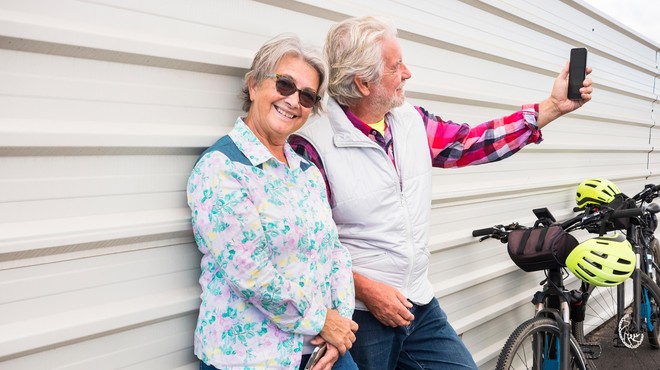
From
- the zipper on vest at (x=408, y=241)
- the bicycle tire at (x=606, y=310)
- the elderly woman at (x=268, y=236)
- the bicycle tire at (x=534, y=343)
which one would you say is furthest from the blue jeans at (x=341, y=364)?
the bicycle tire at (x=606, y=310)

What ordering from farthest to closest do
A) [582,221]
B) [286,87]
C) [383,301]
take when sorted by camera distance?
[582,221], [383,301], [286,87]

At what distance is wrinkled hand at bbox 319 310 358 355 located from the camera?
170 cm

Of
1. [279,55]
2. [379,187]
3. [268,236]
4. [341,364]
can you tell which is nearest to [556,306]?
[379,187]

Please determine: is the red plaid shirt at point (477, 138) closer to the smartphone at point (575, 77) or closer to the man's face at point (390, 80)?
the smartphone at point (575, 77)

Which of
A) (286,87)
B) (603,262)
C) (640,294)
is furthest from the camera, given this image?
(640,294)

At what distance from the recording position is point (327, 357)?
1.70 m

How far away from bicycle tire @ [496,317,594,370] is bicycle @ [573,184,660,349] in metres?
0.70

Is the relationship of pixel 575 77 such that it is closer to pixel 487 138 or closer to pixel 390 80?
pixel 487 138

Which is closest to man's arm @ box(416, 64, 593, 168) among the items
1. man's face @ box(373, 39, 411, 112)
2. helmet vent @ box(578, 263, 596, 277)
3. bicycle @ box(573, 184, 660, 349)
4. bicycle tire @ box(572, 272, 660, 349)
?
man's face @ box(373, 39, 411, 112)

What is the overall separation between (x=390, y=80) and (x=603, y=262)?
60.3 inches

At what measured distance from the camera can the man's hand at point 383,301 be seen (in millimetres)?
1986

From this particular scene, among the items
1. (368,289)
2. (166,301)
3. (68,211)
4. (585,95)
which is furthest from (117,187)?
(585,95)

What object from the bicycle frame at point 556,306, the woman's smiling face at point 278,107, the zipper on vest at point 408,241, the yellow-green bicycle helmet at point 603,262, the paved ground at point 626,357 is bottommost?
the paved ground at point 626,357

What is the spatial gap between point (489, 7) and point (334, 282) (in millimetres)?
2149
